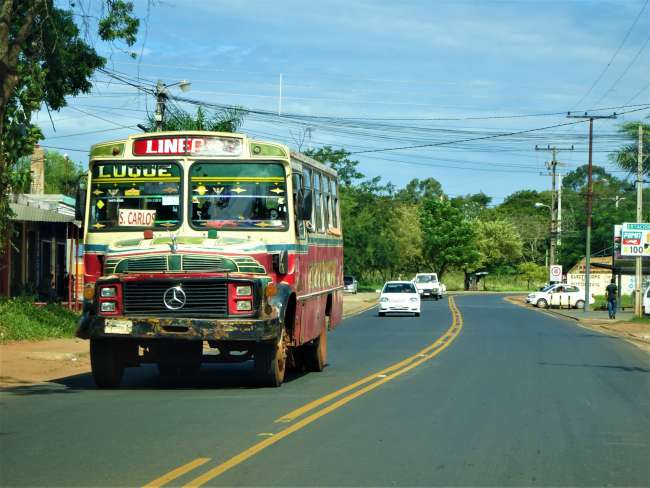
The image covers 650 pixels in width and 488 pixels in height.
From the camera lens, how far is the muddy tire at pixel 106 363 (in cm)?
1485

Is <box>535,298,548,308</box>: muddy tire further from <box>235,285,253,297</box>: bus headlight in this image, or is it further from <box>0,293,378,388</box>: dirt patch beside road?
<box>235,285,253,297</box>: bus headlight

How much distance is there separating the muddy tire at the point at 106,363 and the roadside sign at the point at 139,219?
1700 mm

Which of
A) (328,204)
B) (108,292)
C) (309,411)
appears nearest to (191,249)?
(108,292)

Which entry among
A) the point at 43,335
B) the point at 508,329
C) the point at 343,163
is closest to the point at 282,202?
the point at 43,335

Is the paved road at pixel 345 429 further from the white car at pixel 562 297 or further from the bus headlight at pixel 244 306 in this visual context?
the white car at pixel 562 297

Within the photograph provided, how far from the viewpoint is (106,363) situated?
15.1 meters

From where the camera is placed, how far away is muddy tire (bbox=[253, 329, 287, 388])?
1490 centimetres

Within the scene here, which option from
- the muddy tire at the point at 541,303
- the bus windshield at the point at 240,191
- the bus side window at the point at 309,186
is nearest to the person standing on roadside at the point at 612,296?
the muddy tire at the point at 541,303

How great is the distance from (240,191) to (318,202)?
338 cm

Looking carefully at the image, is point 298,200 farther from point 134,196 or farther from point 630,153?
point 630,153

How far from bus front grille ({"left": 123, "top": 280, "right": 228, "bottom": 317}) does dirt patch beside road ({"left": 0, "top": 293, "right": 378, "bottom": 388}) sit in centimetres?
320

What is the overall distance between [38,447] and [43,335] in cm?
1544

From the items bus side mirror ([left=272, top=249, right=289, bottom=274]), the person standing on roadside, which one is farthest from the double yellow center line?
the person standing on roadside

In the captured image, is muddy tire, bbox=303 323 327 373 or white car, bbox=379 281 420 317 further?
white car, bbox=379 281 420 317
